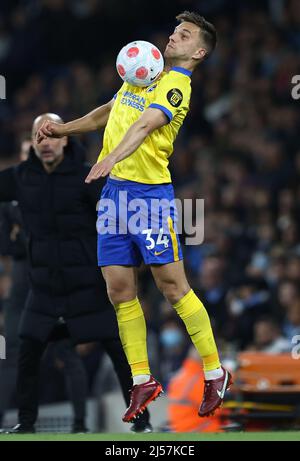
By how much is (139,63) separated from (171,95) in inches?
9.8

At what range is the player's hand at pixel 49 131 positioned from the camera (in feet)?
21.9

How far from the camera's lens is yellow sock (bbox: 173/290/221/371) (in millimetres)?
6562

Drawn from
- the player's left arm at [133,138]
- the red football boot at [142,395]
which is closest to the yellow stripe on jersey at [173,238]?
the player's left arm at [133,138]

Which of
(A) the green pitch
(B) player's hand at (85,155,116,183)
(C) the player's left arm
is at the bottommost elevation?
(A) the green pitch

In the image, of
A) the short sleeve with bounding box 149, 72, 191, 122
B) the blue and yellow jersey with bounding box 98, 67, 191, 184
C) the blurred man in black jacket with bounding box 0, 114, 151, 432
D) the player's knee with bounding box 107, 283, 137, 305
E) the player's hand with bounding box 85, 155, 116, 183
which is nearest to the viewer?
the player's hand with bounding box 85, 155, 116, 183

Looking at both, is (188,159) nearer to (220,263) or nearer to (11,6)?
(220,263)

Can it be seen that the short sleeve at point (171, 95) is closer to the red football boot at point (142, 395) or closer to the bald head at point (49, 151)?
the bald head at point (49, 151)

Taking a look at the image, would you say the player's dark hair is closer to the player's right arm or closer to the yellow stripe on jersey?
the player's right arm

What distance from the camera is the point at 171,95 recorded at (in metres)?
6.38

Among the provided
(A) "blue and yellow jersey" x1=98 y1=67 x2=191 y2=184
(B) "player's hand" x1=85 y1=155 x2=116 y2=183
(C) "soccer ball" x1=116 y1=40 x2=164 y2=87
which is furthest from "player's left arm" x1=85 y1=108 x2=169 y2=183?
(C) "soccer ball" x1=116 y1=40 x2=164 y2=87

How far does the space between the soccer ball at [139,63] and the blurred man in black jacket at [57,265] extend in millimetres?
1111

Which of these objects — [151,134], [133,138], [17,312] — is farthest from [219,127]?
[133,138]

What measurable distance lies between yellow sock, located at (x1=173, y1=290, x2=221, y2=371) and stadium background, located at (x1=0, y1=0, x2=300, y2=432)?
2.99 metres
